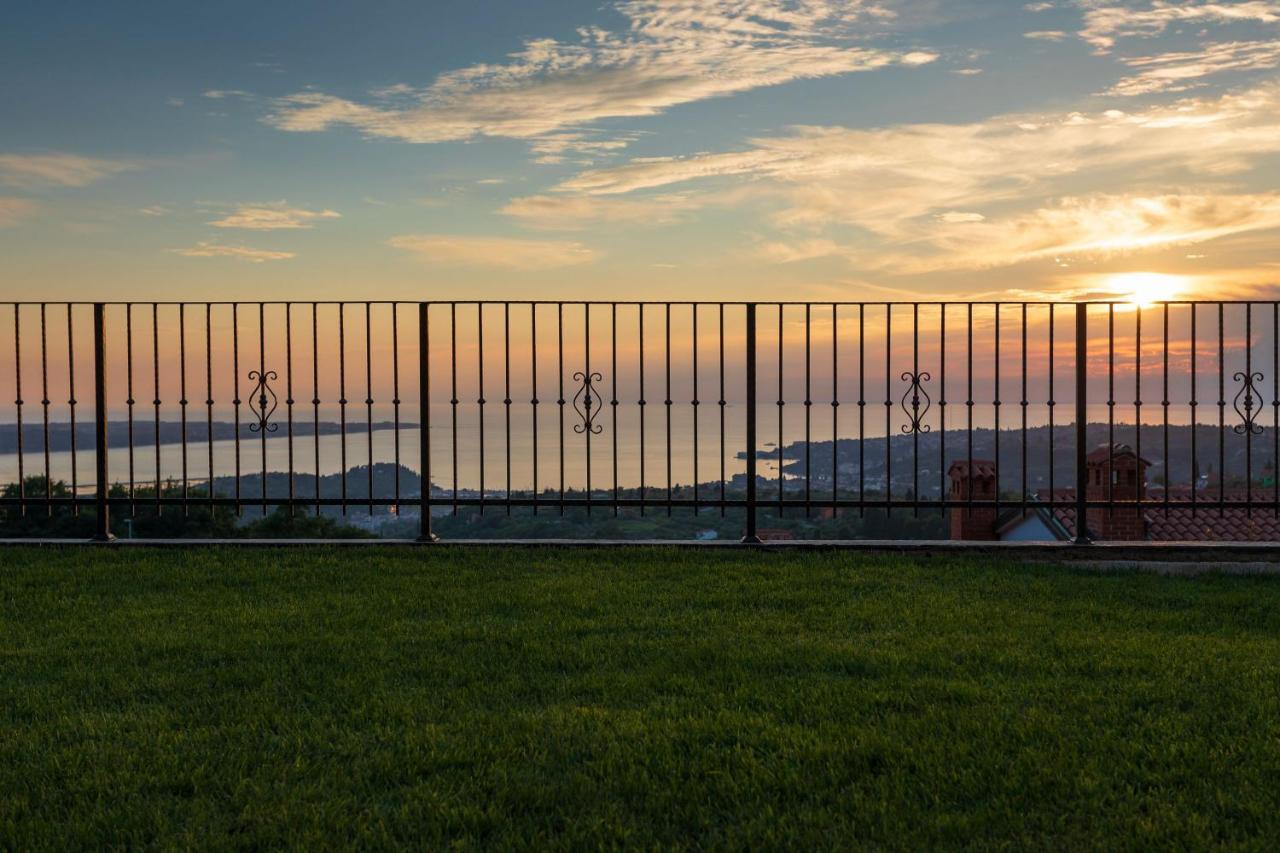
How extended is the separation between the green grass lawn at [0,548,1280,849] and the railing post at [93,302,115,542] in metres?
1.73

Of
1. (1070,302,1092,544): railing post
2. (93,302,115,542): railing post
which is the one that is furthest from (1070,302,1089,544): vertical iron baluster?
(93,302,115,542): railing post

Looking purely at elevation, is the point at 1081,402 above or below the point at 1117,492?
above

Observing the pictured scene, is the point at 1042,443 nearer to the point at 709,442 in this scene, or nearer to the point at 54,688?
the point at 709,442

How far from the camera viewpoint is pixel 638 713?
4.15 metres

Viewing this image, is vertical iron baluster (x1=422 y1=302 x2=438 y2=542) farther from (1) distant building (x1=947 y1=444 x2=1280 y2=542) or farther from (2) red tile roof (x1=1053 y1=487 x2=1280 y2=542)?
(2) red tile roof (x1=1053 y1=487 x2=1280 y2=542)

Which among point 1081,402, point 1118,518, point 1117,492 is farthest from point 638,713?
point 1117,492

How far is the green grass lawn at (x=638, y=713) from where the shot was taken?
326 centimetres

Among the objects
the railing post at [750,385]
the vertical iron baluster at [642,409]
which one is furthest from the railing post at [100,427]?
the railing post at [750,385]

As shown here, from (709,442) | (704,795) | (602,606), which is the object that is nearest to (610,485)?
(709,442)

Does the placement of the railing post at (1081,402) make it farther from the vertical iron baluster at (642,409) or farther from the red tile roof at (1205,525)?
the red tile roof at (1205,525)

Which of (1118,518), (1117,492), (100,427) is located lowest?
(1118,518)

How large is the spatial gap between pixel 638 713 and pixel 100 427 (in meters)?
6.57

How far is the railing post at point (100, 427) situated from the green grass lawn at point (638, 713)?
1729mm

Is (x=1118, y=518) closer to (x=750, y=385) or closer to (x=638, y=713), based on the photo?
(x=750, y=385)
